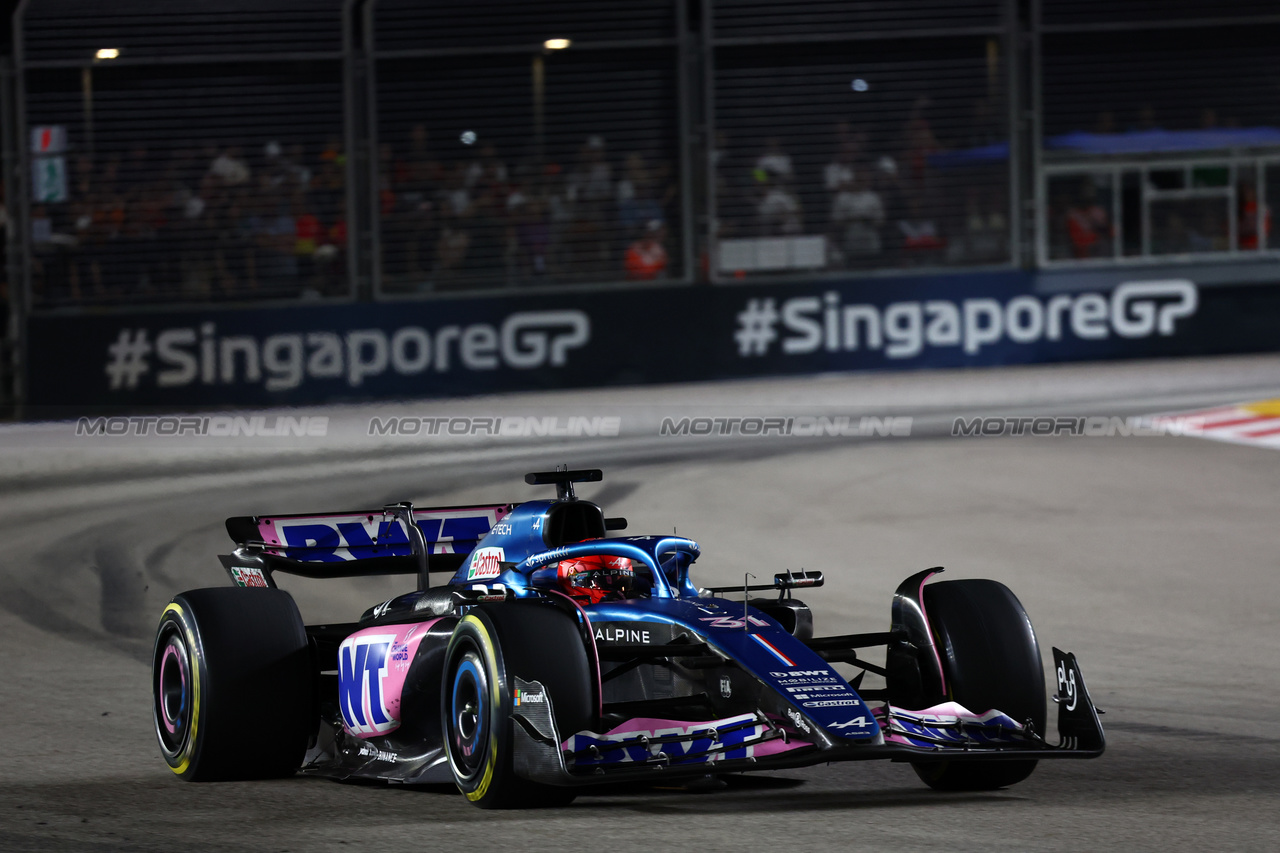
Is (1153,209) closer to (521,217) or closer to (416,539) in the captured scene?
(521,217)

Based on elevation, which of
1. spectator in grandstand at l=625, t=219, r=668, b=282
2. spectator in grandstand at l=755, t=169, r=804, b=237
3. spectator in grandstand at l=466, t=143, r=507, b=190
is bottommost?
spectator in grandstand at l=625, t=219, r=668, b=282

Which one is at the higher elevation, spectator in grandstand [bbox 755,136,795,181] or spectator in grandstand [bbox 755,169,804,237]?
spectator in grandstand [bbox 755,136,795,181]

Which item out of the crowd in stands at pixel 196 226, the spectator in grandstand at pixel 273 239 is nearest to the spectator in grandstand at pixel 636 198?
the crowd in stands at pixel 196 226

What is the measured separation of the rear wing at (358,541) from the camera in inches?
293

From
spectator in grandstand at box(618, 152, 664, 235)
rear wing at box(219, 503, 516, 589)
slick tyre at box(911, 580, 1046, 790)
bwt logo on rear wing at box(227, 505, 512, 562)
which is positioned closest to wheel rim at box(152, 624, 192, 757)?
rear wing at box(219, 503, 516, 589)

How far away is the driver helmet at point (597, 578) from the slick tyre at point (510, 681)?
2.26 ft

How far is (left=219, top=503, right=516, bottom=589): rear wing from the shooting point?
7.43 m

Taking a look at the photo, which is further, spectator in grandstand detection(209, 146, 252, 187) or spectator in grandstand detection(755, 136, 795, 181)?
spectator in grandstand detection(755, 136, 795, 181)

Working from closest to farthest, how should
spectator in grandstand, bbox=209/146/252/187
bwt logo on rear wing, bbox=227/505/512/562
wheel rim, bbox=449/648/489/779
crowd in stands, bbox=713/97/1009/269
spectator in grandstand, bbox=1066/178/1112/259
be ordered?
1. wheel rim, bbox=449/648/489/779
2. bwt logo on rear wing, bbox=227/505/512/562
3. spectator in grandstand, bbox=209/146/252/187
4. crowd in stands, bbox=713/97/1009/269
5. spectator in grandstand, bbox=1066/178/1112/259

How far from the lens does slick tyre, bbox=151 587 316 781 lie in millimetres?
6410

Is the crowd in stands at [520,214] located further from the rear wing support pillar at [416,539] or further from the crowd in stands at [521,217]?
the rear wing support pillar at [416,539]

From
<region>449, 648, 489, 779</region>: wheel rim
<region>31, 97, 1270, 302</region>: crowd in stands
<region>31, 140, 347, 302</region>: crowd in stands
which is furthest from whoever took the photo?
<region>31, 97, 1270, 302</region>: crowd in stands

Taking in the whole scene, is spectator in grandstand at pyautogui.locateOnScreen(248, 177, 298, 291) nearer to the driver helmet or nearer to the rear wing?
the rear wing

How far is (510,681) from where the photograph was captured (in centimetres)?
536
